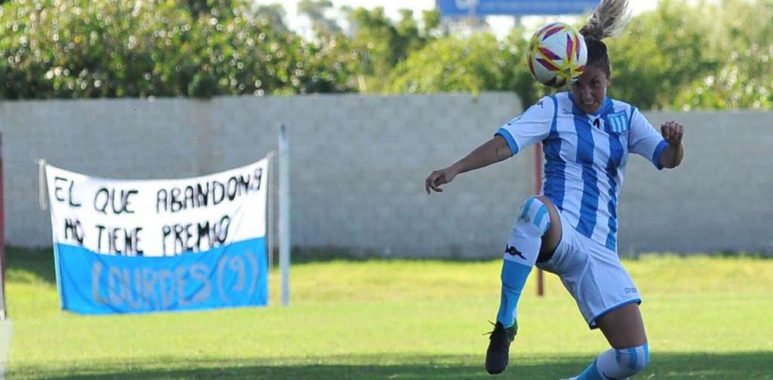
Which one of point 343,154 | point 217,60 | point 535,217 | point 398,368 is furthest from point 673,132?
point 217,60

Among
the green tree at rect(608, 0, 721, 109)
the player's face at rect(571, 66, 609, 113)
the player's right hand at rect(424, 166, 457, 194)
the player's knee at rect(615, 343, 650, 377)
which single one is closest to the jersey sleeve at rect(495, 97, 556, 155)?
the player's face at rect(571, 66, 609, 113)

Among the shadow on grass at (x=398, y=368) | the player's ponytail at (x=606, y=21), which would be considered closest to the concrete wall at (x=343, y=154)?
the shadow on grass at (x=398, y=368)

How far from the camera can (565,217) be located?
8148 millimetres

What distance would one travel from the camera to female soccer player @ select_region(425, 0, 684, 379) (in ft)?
26.7

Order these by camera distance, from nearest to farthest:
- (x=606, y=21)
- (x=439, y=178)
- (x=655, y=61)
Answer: (x=439, y=178), (x=606, y=21), (x=655, y=61)

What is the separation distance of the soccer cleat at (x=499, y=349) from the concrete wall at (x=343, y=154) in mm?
18651

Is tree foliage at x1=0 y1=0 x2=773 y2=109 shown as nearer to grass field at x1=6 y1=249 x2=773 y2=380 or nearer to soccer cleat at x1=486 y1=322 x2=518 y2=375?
grass field at x1=6 y1=249 x2=773 y2=380

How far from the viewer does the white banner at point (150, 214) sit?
19.2 meters

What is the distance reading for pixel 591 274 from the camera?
26.9ft

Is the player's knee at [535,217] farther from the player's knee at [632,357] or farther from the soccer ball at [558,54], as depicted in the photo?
the player's knee at [632,357]

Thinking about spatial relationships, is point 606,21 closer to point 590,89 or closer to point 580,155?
point 590,89

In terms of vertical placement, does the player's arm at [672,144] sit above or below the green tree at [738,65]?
above

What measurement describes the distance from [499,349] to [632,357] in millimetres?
640

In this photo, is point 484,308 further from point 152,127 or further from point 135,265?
point 152,127
